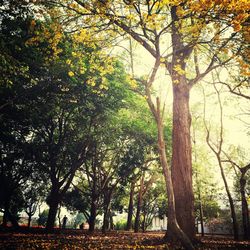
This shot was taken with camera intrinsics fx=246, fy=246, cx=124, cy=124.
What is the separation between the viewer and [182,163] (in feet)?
30.2

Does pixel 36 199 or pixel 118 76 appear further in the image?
pixel 36 199

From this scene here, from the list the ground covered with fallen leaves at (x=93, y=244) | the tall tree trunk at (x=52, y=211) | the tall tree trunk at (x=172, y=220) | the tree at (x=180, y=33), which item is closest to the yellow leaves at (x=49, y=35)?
the tree at (x=180, y=33)

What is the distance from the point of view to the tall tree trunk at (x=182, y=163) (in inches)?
338

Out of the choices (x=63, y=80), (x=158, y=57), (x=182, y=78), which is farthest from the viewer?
(x=63, y=80)

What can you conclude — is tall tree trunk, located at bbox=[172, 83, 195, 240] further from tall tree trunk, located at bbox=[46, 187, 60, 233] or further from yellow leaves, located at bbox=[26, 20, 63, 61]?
tall tree trunk, located at bbox=[46, 187, 60, 233]

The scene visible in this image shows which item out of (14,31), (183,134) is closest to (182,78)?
(183,134)

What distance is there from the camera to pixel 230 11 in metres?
5.95

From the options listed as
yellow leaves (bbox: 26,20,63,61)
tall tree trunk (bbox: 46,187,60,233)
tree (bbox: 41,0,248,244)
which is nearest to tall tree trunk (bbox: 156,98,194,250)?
tree (bbox: 41,0,248,244)

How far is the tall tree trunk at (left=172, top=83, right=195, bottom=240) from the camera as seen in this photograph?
28.2 ft

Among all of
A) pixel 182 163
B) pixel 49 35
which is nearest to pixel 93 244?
pixel 182 163

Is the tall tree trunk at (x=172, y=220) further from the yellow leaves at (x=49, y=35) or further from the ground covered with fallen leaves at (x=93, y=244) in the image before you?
the yellow leaves at (x=49, y=35)

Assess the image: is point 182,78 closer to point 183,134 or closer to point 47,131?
point 183,134

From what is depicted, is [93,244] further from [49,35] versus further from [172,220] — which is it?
[49,35]

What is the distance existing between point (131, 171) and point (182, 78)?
38.6ft
